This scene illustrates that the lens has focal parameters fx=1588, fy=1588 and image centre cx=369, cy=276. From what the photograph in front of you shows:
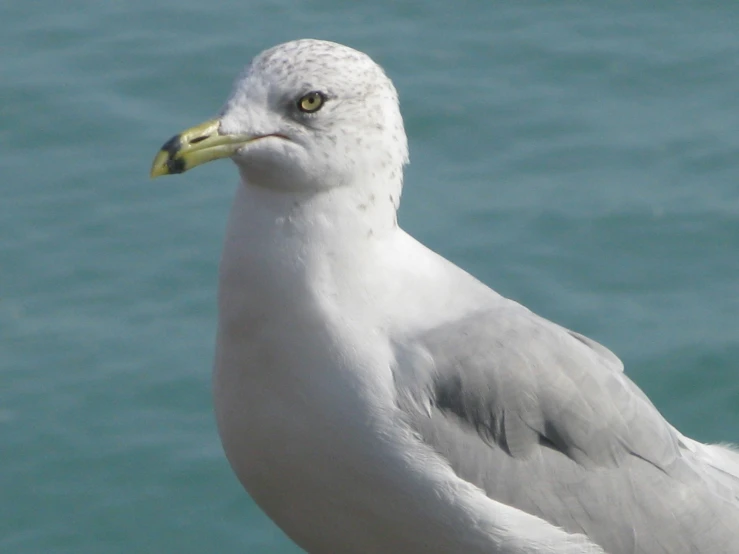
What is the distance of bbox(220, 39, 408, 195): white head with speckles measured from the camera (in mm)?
3479

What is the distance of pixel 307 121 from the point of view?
3500mm

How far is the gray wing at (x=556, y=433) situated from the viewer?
12.0 ft

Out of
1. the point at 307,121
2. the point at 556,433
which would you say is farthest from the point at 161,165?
the point at 556,433

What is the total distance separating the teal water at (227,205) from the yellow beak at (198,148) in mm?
2121

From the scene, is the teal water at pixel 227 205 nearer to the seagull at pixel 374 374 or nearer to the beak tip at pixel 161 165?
the seagull at pixel 374 374

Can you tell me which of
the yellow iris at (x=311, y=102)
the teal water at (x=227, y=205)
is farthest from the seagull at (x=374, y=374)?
the teal water at (x=227, y=205)

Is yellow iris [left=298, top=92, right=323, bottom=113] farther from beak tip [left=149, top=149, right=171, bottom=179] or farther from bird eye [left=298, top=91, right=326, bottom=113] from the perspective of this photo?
beak tip [left=149, top=149, right=171, bottom=179]

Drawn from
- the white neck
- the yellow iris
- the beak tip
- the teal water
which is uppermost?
the yellow iris

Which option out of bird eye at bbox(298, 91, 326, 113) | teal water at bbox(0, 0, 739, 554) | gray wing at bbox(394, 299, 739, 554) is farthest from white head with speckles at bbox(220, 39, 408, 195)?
teal water at bbox(0, 0, 739, 554)

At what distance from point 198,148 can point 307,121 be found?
0.25 meters

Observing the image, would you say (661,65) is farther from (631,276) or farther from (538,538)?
(538,538)

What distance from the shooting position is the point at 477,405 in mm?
3701

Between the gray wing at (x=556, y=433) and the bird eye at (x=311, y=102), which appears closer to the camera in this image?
the bird eye at (x=311, y=102)

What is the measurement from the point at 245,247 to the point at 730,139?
4.02m
